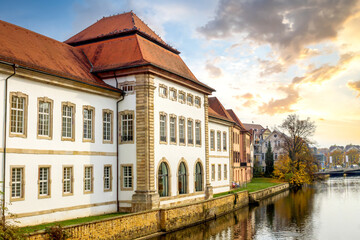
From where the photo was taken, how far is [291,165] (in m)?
70.4

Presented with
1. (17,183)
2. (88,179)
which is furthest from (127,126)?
(17,183)

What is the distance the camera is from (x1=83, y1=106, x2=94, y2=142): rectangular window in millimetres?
26203

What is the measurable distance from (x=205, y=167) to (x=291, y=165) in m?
37.1

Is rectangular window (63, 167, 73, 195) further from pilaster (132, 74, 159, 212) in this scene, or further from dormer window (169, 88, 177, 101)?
dormer window (169, 88, 177, 101)

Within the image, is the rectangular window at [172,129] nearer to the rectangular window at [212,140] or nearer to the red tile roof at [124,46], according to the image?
the red tile roof at [124,46]

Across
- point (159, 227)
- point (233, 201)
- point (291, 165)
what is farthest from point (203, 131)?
point (291, 165)

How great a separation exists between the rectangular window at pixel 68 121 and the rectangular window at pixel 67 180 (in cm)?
181

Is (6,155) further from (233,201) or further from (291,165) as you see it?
(291,165)

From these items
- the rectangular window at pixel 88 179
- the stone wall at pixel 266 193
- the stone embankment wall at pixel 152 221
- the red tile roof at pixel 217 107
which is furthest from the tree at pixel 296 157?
the rectangular window at pixel 88 179

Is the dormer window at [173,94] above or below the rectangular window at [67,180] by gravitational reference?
above

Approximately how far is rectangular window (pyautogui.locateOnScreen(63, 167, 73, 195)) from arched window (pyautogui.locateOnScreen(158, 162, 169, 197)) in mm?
7275

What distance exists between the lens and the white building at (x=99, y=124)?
856 inches

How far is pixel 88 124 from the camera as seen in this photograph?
26.5 meters

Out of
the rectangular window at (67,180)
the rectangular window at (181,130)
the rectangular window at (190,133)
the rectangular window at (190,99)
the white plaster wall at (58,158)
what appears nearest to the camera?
the white plaster wall at (58,158)
